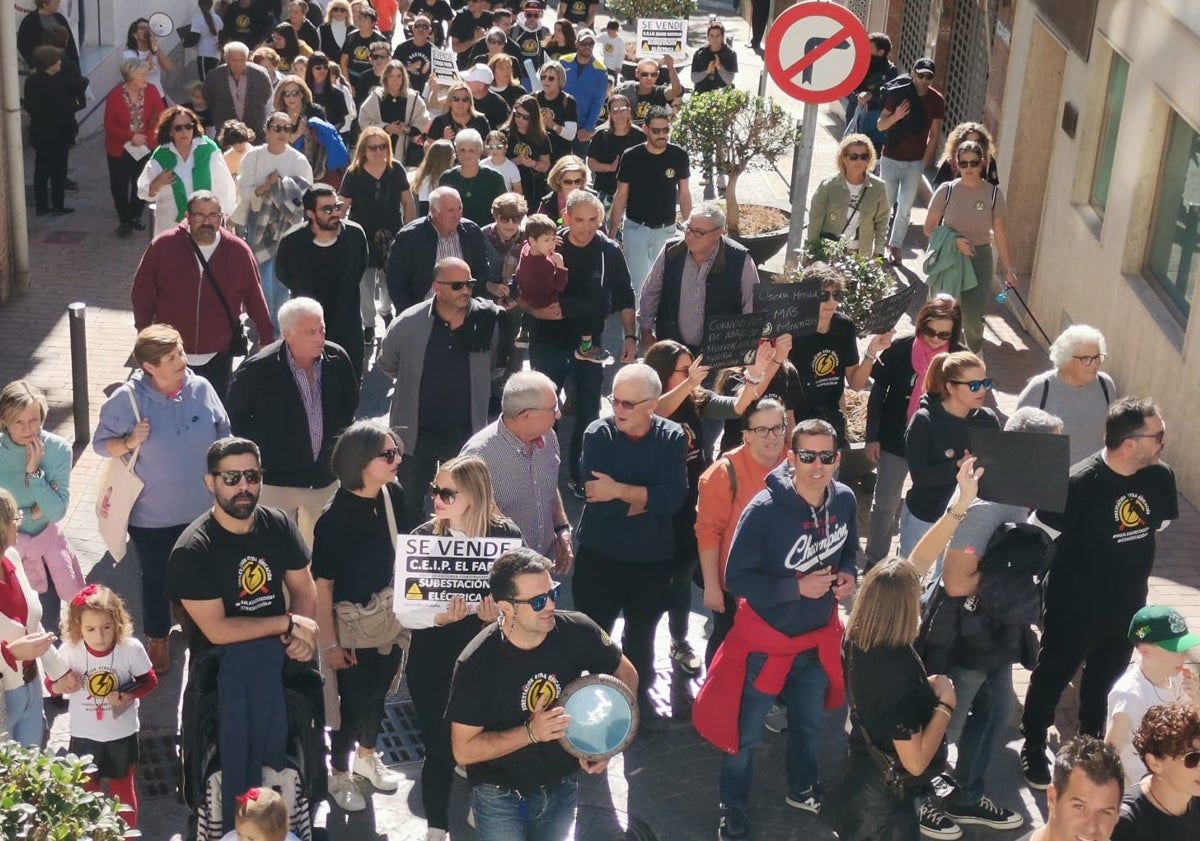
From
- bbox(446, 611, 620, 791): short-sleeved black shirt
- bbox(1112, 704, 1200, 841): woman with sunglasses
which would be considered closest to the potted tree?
bbox(446, 611, 620, 791): short-sleeved black shirt

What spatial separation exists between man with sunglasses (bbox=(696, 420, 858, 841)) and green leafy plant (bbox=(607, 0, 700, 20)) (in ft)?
68.5

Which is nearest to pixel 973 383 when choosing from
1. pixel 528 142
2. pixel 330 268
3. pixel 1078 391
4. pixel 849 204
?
pixel 1078 391

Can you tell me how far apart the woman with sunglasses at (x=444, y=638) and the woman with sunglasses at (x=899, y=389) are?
303 cm

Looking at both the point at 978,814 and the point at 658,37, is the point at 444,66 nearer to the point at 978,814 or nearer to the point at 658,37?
the point at 658,37

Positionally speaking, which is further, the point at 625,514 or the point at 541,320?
the point at 541,320

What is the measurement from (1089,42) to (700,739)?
851cm

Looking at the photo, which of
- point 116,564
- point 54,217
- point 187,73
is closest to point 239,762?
point 116,564

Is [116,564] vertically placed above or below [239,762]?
below

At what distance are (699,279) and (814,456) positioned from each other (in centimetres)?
349

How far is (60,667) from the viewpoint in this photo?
7.19 metres

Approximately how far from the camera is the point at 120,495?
8430 millimetres

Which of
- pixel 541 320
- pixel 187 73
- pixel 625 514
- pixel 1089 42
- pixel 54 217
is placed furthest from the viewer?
pixel 187 73

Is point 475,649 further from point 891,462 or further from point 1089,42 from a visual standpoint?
point 1089,42

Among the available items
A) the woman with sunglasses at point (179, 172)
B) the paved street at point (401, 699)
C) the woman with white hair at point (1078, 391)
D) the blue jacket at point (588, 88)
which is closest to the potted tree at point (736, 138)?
the paved street at point (401, 699)
